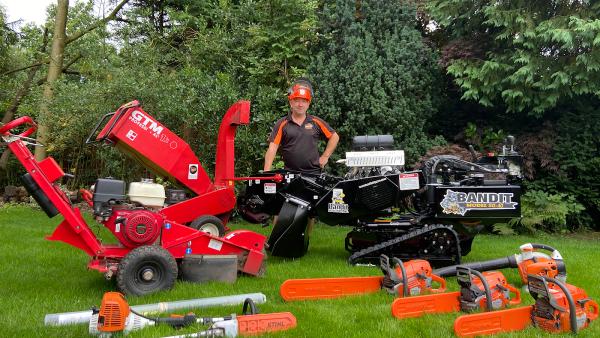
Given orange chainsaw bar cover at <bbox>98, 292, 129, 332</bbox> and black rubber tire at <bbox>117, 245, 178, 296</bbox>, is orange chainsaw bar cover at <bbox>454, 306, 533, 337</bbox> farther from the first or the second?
black rubber tire at <bbox>117, 245, 178, 296</bbox>

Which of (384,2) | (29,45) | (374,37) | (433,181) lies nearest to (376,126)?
(374,37)

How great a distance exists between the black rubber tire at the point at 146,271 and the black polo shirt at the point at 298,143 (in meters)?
2.44

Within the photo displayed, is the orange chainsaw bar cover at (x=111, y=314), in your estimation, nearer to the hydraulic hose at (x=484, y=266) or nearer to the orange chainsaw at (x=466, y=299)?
the orange chainsaw at (x=466, y=299)

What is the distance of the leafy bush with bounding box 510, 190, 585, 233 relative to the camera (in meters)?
8.12

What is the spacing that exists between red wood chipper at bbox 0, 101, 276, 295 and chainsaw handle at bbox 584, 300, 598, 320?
280 centimetres

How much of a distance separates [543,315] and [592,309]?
511 millimetres

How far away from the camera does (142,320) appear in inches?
128

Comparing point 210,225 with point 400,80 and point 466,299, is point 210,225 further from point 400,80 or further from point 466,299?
point 400,80

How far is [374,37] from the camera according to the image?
950 centimetres

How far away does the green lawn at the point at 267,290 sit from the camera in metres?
3.38

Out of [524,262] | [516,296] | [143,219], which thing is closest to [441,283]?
[516,296]

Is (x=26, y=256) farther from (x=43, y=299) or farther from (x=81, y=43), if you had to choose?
(x=81, y=43)

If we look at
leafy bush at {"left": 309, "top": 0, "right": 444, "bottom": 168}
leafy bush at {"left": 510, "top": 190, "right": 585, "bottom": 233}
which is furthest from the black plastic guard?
leafy bush at {"left": 510, "top": 190, "right": 585, "bottom": 233}

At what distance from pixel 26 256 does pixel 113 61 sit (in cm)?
597
